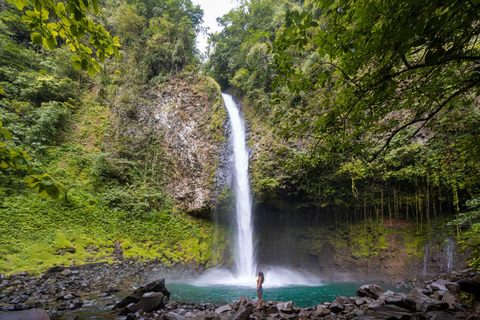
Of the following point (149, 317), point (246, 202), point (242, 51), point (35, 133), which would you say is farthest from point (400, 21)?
point (242, 51)

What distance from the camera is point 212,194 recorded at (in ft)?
39.8

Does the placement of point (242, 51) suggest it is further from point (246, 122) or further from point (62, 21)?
point (62, 21)

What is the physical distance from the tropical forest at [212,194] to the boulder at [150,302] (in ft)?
0.11

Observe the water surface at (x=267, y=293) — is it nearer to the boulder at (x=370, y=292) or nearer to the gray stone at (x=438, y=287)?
the boulder at (x=370, y=292)

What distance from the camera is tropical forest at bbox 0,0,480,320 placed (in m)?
5.02

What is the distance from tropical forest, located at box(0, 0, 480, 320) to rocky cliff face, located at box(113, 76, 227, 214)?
9 cm

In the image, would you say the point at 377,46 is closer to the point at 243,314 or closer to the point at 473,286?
the point at 243,314

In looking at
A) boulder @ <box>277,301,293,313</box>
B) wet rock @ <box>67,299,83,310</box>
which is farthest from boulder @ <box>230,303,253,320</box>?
wet rock @ <box>67,299,83,310</box>

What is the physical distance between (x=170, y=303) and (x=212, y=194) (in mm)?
6719

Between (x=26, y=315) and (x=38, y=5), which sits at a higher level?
(x=38, y=5)

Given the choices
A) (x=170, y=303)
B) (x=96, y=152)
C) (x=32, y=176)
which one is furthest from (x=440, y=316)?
(x=96, y=152)

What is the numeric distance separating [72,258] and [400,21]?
10.6 metres

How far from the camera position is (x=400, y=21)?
1.79 metres

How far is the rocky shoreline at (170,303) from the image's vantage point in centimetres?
379
